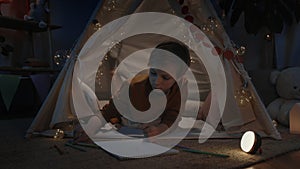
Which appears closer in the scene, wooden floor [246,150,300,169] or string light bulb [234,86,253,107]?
wooden floor [246,150,300,169]

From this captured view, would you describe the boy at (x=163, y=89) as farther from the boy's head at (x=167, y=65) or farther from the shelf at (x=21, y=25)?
the shelf at (x=21, y=25)

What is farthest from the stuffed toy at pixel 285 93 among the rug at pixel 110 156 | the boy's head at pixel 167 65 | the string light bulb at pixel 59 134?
the string light bulb at pixel 59 134

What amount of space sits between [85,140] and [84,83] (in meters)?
0.39

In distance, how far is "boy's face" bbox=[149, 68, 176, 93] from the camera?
4.58 ft

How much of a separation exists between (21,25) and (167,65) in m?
1.69

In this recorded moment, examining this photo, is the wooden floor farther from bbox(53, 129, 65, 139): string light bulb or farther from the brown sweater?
bbox(53, 129, 65, 139): string light bulb

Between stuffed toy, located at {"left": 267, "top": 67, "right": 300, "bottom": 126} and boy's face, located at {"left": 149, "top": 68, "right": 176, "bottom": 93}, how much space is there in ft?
2.69

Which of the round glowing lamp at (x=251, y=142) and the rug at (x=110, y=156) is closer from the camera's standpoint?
the rug at (x=110, y=156)

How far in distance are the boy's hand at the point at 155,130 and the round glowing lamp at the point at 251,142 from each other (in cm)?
33

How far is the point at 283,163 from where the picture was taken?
109 centimetres

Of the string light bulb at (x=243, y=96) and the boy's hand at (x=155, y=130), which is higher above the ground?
the string light bulb at (x=243, y=96)

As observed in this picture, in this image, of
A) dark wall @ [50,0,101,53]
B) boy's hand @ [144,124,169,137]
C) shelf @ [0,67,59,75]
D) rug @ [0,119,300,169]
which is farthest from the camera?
dark wall @ [50,0,101,53]

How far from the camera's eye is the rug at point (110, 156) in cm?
104

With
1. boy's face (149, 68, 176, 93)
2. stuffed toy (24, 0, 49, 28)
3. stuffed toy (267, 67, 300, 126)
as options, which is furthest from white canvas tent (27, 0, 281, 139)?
stuffed toy (24, 0, 49, 28)
